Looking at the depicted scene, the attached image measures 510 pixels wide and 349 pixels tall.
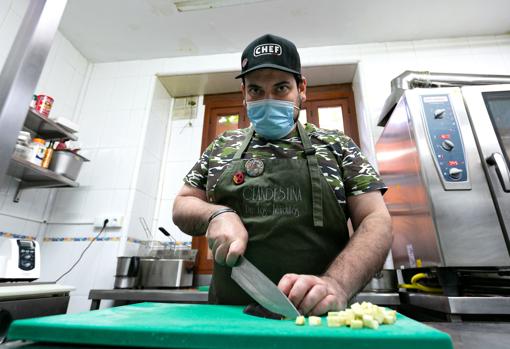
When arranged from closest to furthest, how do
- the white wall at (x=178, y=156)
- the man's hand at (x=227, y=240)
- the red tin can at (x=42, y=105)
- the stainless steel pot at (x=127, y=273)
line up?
1. the man's hand at (x=227, y=240)
2. the stainless steel pot at (x=127, y=273)
3. the red tin can at (x=42, y=105)
4. the white wall at (x=178, y=156)

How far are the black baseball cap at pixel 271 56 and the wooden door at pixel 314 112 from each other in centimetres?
132

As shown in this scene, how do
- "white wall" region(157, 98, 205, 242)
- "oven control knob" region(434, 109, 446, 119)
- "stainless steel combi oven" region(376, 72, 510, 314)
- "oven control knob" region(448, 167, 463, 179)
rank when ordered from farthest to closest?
"white wall" region(157, 98, 205, 242) → "oven control knob" region(434, 109, 446, 119) → "oven control knob" region(448, 167, 463, 179) → "stainless steel combi oven" region(376, 72, 510, 314)

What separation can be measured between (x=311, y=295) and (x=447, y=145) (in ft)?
3.21

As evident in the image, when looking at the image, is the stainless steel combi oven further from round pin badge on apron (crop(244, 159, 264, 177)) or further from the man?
round pin badge on apron (crop(244, 159, 264, 177))

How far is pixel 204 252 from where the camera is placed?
1.89 m

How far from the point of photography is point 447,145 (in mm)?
1093

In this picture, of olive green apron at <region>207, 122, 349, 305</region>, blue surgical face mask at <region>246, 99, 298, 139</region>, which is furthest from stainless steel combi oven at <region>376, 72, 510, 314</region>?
blue surgical face mask at <region>246, 99, 298, 139</region>

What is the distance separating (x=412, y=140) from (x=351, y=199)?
2.01ft

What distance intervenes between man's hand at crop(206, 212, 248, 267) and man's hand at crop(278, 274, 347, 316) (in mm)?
→ 118

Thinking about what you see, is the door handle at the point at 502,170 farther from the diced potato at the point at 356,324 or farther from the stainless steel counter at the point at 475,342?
the diced potato at the point at 356,324

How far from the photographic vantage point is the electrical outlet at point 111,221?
5.71 feet

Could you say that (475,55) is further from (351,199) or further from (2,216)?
(2,216)

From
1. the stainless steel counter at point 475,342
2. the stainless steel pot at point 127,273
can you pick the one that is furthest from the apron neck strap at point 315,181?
the stainless steel pot at point 127,273

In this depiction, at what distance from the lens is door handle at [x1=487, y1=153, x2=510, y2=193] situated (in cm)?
99
